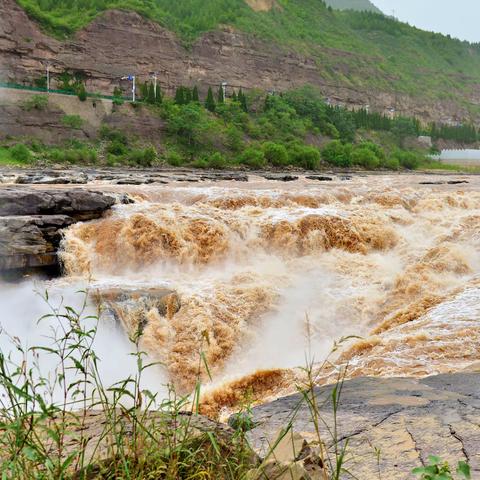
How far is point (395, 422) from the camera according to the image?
3.83 meters

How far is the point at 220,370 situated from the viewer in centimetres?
845

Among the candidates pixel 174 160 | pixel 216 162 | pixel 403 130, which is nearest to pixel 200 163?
pixel 216 162

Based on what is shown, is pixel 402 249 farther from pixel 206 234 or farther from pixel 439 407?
pixel 439 407

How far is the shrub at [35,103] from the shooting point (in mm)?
45812

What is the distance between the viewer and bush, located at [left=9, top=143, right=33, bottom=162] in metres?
36.6

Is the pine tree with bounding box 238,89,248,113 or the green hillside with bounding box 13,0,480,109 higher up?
the green hillside with bounding box 13,0,480,109

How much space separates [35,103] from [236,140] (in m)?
17.4

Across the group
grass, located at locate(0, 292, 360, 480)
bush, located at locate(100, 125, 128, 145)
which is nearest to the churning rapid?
grass, located at locate(0, 292, 360, 480)

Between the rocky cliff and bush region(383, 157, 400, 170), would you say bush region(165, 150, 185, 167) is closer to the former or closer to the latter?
bush region(383, 157, 400, 170)

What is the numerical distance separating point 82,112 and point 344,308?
4460 centimetres

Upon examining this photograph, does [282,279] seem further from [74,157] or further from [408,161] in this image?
[408,161]

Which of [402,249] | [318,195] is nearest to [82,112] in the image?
[318,195]

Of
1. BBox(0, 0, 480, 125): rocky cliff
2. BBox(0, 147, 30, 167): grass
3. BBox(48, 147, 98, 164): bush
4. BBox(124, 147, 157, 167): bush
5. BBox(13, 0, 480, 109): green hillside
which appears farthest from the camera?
BBox(13, 0, 480, 109): green hillside

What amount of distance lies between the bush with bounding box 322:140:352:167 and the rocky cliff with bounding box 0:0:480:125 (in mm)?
29827
